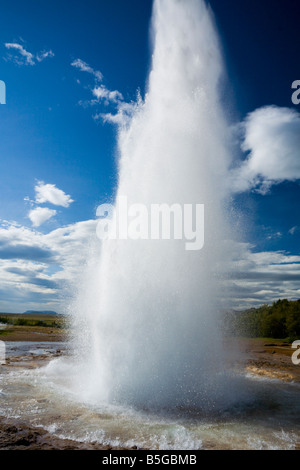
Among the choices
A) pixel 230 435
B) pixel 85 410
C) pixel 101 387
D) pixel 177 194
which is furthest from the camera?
pixel 177 194

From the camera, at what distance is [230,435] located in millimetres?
7715

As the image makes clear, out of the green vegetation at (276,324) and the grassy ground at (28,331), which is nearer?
the grassy ground at (28,331)

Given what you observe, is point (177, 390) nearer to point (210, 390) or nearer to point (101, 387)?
point (210, 390)

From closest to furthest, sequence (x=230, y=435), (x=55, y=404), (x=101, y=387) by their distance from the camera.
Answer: (x=230, y=435) → (x=55, y=404) → (x=101, y=387)

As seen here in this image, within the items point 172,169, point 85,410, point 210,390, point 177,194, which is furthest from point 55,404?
point 172,169

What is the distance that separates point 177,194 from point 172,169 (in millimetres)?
1338

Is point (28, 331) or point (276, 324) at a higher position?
point (276, 324)

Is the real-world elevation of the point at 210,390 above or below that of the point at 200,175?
below

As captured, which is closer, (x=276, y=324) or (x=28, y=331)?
(x=276, y=324)

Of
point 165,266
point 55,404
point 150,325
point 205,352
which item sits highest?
point 165,266

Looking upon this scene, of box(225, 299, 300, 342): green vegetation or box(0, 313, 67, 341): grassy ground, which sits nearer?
box(0, 313, 67, 341): grassy ground
